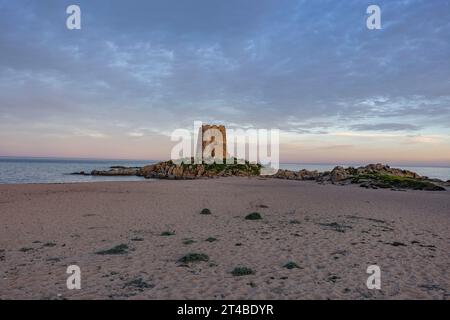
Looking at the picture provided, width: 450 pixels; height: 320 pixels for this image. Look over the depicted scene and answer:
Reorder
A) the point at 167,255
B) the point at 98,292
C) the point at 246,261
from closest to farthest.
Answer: the point at 98,292 → the point at 246,261 → the point at 167,255

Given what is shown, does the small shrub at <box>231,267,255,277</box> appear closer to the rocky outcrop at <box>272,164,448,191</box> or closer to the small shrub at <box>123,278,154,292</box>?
the small shrub at <box>123,278,154,292</box>

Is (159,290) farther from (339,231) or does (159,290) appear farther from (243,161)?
(243,161)

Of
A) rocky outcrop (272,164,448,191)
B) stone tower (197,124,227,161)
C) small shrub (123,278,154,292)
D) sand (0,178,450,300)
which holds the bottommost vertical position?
sand (0,178,450,300)

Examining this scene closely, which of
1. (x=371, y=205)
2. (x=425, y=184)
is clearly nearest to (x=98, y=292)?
(x=371, y=205)

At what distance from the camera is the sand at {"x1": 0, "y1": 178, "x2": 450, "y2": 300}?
913 cm

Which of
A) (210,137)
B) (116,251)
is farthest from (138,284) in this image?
(210,137)

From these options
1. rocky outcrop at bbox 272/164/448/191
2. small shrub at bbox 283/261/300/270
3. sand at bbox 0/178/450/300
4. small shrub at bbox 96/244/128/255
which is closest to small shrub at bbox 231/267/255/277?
sand at bbox 0/178/450/300

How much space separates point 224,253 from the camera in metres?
13.0

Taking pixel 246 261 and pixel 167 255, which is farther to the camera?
pixel 167 255

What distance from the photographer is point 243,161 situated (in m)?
93.8

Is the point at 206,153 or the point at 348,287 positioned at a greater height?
the point at 206,153

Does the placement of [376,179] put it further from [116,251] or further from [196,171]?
[116,251]
